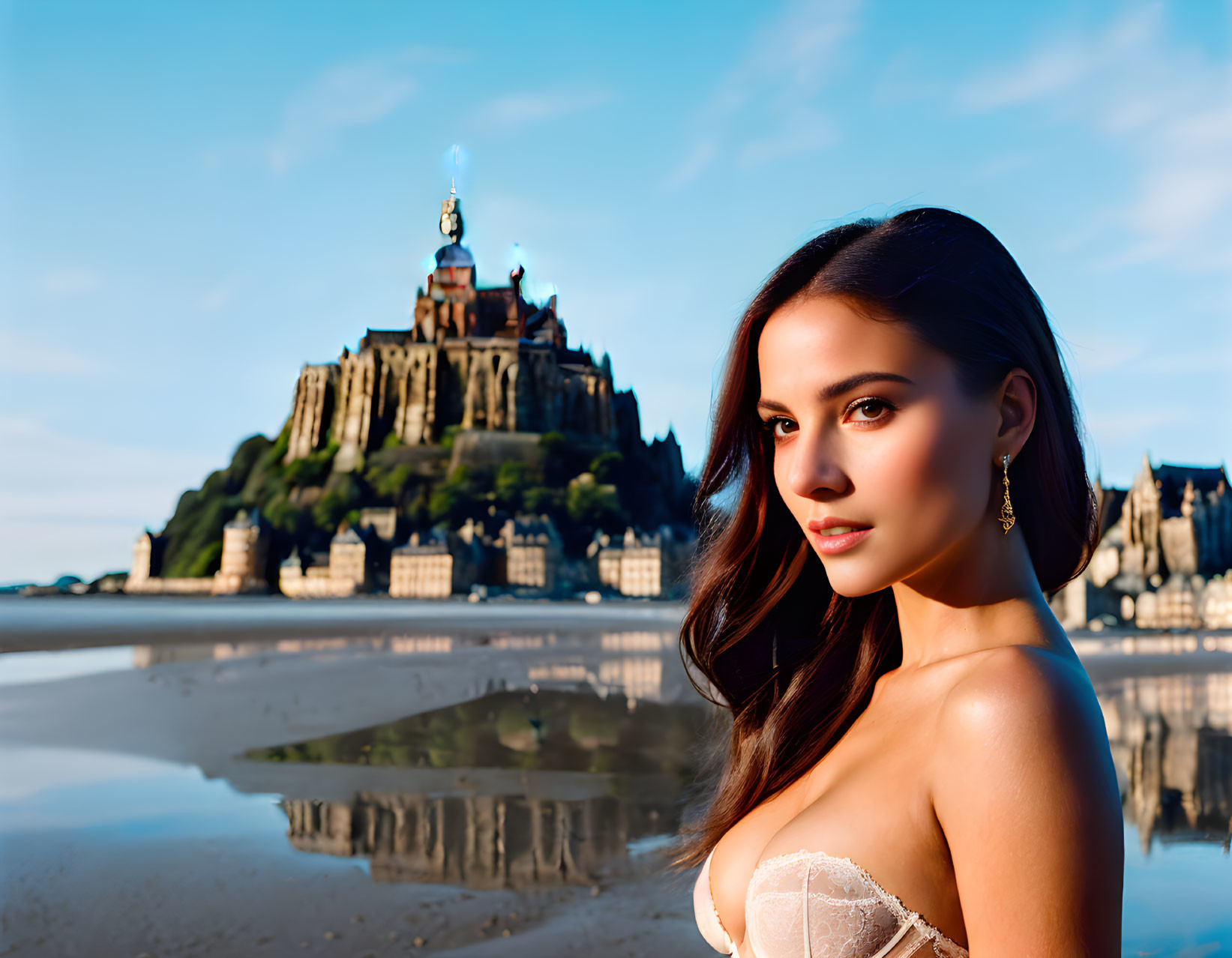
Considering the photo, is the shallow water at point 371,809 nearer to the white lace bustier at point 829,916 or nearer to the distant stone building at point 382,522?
the white lace bustier at point 829,916

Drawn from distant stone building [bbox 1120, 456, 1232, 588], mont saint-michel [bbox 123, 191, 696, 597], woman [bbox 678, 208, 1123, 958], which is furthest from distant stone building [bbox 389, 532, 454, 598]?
woman [bbox 678, 208, 1123, 958]

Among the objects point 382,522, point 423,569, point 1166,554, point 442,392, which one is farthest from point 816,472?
point 442,392

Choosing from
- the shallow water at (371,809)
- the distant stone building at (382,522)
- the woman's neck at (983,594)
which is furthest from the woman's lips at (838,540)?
the distant stone building at (382,522)

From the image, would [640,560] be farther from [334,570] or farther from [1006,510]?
[1006,510]

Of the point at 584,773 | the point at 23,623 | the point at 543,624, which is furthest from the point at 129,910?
the point at 23,623

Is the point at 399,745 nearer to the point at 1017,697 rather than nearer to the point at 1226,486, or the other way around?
the point at 1017,697

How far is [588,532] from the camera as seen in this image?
64500 millimetres

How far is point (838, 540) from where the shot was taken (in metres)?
1.22

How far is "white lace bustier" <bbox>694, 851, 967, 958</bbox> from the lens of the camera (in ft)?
3.49

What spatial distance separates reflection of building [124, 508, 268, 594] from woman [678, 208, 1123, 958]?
68650mm

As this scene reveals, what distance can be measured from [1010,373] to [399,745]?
7704 millimetres

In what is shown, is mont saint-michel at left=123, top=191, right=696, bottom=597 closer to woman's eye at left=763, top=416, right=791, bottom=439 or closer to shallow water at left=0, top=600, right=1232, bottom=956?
shallow water at left=0, top=600, right=1232, bottom=956

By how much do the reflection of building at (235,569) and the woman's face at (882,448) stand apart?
225ft

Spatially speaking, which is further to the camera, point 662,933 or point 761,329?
point 662,933
